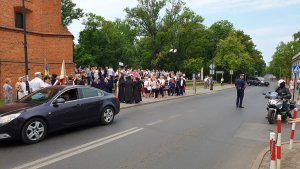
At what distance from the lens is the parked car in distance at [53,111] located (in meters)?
7.89

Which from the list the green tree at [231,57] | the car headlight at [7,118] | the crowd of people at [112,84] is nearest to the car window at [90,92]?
the car headlight at [7,118]

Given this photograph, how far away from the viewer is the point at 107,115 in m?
10.9

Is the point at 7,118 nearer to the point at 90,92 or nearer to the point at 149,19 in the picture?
the point at 90,92

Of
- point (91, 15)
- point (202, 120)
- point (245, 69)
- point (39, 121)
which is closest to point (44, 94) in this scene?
point (39, 121)

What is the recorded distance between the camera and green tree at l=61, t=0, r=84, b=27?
58219 mm

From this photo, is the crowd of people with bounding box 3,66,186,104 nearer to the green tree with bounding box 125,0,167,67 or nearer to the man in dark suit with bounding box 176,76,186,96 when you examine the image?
the man in dark suit with bounding box 176,76,186,96

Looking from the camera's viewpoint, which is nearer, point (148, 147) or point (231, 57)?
point (148, 147)

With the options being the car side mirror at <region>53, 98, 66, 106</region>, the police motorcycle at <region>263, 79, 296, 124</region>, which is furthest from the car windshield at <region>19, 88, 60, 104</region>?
the police motorcycle at <region>263, 79, 296, 124</region>

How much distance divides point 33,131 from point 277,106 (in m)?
8.85

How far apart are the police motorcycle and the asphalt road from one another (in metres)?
0.48

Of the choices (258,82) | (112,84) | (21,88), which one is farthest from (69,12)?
(21,88)

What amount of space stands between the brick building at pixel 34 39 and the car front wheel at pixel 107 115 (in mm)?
12530

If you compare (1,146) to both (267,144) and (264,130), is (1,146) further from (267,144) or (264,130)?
(264,130)

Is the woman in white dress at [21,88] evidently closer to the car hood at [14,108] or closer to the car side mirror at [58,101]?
the car hood at [14,108]
